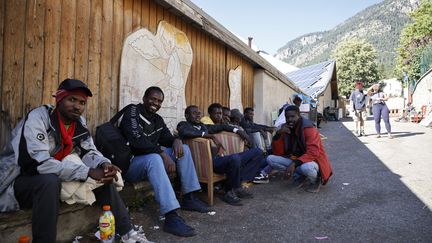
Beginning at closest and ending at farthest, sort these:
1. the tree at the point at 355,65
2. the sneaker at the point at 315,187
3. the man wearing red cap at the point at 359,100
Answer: the sneaker at the point at 315,187, the man wearing red cap at the point at 359,100, the tree at the point at 355,65

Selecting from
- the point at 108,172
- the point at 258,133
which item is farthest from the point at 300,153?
the point at 108,172

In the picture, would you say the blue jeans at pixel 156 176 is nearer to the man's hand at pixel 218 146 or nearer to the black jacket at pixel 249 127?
the man's hand at pixel 218 146

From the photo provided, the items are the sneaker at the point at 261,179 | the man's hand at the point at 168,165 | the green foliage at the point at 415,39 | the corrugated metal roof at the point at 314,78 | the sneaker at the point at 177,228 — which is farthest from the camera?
the green foliage at the point at 415,39

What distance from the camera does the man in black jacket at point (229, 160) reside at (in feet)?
12.8

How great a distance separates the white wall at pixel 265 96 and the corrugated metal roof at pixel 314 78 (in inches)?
379

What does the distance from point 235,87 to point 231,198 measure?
364 cm

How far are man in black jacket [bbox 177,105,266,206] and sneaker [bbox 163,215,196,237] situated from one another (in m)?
1.07

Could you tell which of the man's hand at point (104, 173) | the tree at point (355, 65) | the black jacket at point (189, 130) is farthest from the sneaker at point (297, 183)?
the tree at point (355, 65)

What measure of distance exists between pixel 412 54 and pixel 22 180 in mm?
33123

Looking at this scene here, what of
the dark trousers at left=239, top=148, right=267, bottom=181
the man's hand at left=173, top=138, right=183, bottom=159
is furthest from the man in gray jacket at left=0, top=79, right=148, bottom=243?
the dark trousers at left=239, top=148, right=267, bottom=181

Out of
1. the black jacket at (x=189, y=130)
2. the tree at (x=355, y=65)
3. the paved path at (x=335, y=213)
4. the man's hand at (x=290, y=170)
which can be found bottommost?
Result: the paved path at (x=335, y=213)

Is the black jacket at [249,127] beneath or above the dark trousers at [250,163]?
above

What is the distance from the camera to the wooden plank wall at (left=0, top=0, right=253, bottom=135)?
2.60 meters

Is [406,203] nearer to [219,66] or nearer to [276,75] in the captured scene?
[219,66]
